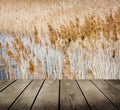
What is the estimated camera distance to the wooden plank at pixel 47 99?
4.25 ft

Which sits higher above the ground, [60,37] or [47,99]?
[60,37]

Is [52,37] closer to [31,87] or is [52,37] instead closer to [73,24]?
[73,24]

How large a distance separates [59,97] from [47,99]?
0.32 feet

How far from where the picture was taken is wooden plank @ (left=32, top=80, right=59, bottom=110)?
1.30 meters

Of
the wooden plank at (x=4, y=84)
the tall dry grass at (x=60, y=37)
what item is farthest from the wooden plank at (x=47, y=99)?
the tall dry grass at (x=60, y=37)

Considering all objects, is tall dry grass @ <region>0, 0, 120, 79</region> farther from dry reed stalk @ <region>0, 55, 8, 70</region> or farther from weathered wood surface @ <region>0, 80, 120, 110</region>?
weathered wood surface @ <region>0, 80, 120, 110</region>

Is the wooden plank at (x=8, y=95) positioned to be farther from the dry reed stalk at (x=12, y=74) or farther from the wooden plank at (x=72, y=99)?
the dry reed stalk at (x=12, y=74)

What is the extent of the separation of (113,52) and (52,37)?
67 centimetres

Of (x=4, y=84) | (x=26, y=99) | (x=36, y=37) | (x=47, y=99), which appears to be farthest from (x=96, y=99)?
(x=36, y=37)

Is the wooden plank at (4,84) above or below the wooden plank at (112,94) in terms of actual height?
above

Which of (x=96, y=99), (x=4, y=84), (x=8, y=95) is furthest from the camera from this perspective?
(x=4, y=84)

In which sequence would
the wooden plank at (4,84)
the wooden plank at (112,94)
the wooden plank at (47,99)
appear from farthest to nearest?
the wooden plank at (4,84), the wooden plank at (112,94), the wooden plank at (47,99)

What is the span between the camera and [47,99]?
4.81 feet

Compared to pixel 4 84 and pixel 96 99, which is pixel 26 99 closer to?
pixel 96 99
